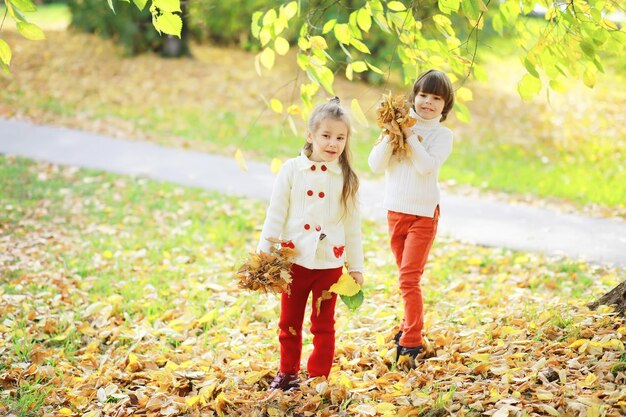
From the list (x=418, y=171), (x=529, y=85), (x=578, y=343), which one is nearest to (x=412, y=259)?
(x=418, y=171)

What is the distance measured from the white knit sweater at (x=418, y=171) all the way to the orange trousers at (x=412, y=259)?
6 centimetres

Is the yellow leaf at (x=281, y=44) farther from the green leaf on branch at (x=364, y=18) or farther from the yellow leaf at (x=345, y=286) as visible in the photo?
the yellow leaf at (x=345, y=286)

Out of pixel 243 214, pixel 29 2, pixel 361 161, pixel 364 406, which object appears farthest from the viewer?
pixel 361 161

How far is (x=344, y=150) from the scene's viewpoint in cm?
346

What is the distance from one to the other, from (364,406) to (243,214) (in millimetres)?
4046

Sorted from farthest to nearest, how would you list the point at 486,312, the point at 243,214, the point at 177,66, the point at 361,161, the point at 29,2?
the point at 177,66
the point at 361,161
the point at 243,214
the point at 486,312
the point at 29,2

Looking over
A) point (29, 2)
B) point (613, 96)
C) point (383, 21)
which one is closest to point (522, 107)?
point (613, 96)

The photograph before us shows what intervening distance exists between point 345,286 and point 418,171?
0.77 metres

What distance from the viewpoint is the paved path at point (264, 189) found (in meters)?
6.42

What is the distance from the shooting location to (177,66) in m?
13.3

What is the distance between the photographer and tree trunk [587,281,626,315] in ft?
13.0

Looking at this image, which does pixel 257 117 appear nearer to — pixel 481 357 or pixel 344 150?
pixel 344 150

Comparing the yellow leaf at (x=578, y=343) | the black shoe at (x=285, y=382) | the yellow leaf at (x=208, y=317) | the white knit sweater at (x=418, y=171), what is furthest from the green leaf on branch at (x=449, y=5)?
the yellow leaf at (x=208, y=317)

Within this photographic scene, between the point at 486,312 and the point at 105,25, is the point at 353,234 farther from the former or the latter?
the point at 105,25
